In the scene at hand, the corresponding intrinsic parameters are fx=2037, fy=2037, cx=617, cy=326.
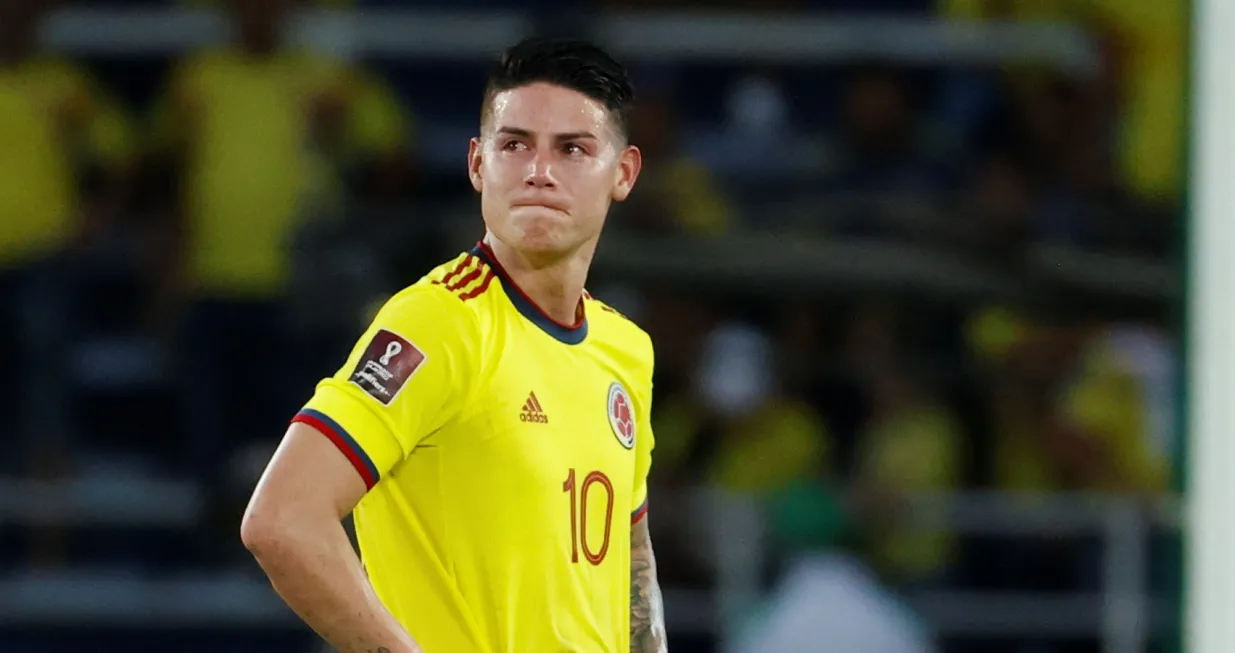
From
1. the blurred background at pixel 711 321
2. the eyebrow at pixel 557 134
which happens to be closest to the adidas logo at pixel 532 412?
the eyebrow at pixel 557 134

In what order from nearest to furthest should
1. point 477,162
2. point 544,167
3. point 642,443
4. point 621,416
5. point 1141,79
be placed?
point 544,167, point 477,162, point 621,416, point 642,443, point 1141,79

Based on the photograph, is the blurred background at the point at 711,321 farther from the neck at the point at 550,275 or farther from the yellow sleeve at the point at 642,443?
the neck at the point at 550,275

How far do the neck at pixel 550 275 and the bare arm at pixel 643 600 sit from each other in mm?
484

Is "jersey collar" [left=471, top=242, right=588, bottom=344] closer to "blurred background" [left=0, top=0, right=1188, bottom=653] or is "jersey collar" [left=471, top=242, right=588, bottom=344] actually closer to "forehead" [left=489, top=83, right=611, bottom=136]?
"forehead" [left=489, top=83, right=611, bottom=136]

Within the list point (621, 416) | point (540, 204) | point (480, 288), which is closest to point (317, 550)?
point (480, 288)

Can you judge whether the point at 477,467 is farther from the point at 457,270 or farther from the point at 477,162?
the point at 477,162

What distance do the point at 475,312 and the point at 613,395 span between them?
0.40 meters

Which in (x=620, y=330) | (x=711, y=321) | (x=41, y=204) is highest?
(x=41, y=204)

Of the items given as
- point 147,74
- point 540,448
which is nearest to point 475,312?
point 540,448

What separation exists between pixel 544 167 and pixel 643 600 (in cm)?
85

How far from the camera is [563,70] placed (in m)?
2.96

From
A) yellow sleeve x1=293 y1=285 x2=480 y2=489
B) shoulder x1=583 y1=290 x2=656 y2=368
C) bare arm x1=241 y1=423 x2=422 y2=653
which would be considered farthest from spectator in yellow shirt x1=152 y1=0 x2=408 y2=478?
bare arm x1=241 y1=423 x2=422 y2=653

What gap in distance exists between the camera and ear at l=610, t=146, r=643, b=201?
3.06m

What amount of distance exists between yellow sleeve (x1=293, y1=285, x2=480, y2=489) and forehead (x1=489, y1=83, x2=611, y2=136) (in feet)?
0.97
